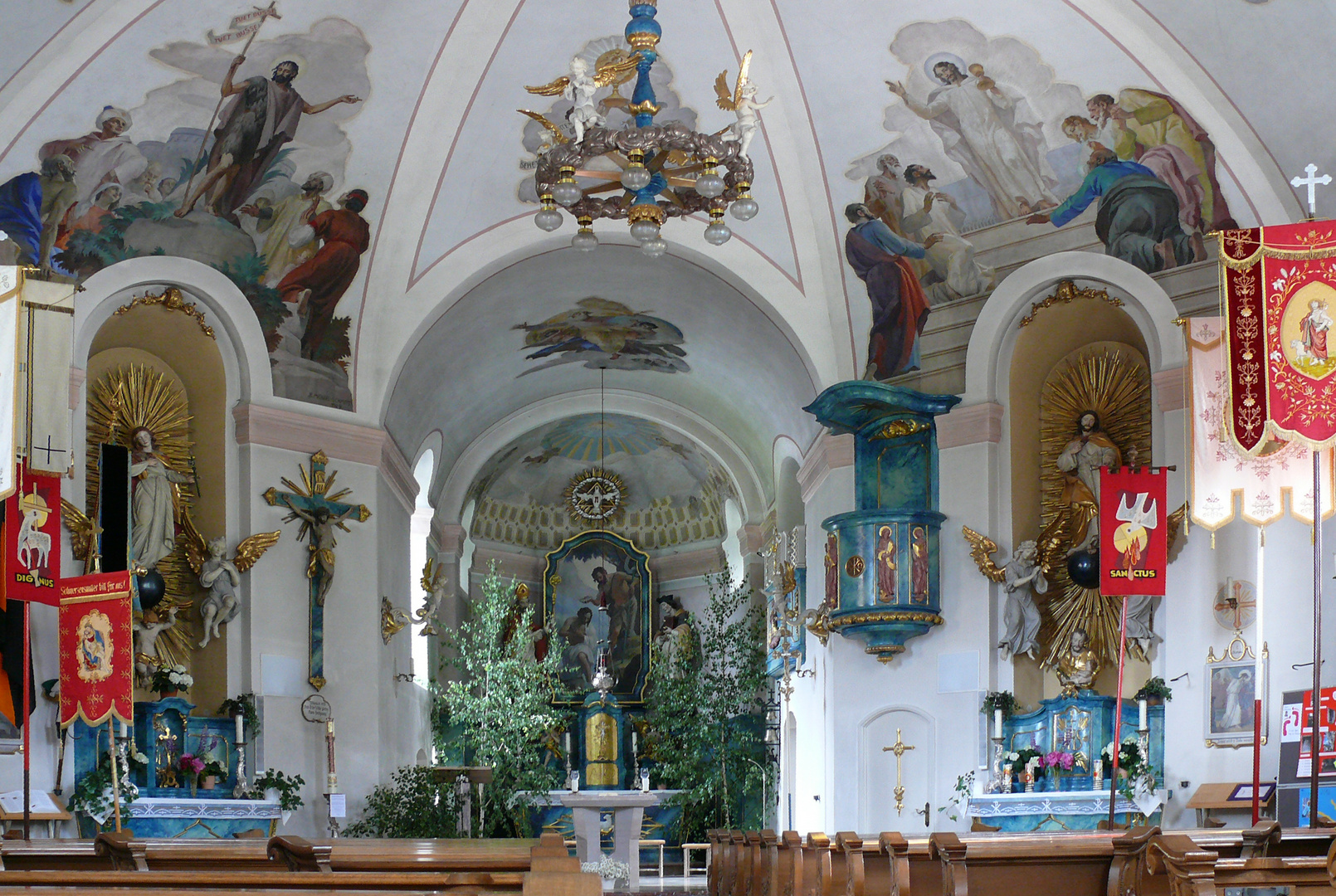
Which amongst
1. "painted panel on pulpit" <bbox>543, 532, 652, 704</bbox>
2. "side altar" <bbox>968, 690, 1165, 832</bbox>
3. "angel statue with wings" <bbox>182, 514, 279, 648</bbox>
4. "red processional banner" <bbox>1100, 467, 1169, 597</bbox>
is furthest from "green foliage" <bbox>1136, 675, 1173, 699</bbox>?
"painted panel on pulpit" <bbox>543, 532, 652, 704</bbox>

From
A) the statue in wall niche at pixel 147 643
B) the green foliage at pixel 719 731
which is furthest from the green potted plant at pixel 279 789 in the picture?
the green foliage at pixel 719 731

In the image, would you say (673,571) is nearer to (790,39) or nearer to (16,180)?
(790,39)

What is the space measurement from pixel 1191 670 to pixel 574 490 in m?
11.7

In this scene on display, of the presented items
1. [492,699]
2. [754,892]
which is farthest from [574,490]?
[754,892]

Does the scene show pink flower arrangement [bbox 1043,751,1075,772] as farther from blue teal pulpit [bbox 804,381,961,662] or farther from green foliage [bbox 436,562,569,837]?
green foliage [bbox 436,562,569,837]

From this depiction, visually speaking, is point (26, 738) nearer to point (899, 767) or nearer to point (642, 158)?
point (642, 158)

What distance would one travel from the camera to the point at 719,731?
1861 centimetres

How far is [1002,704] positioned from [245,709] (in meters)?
6.30

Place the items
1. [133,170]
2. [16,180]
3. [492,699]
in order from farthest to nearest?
[492,699] < [133,170] < [16,180]

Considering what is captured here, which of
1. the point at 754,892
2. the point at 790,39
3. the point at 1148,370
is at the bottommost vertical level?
the point at 754,892

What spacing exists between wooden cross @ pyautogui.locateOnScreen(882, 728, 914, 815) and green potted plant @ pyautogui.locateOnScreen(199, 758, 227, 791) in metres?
5.61

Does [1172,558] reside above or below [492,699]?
above

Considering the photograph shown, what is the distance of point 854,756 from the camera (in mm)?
13703

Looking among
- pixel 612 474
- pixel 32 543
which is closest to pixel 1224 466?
pixel 32 543
